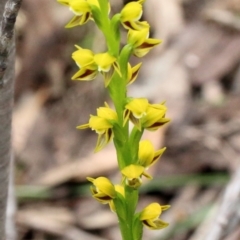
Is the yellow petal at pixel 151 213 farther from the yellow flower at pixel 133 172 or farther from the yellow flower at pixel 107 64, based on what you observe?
the yellow flower at pixel 107 64

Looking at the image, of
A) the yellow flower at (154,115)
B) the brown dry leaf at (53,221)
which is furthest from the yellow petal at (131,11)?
the brown dry leaf at (53,221)

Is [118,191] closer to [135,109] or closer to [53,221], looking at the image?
[135,109]

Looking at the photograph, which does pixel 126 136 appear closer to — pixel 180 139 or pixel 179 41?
pixel 180 139

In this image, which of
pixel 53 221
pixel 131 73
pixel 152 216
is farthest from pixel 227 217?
pixel 53 221

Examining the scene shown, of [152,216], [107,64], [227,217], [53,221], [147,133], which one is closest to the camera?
[107,64]

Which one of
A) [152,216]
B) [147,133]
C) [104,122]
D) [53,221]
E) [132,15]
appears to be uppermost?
[132,15]

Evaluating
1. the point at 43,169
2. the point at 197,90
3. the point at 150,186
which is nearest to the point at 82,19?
the point at 150,186
